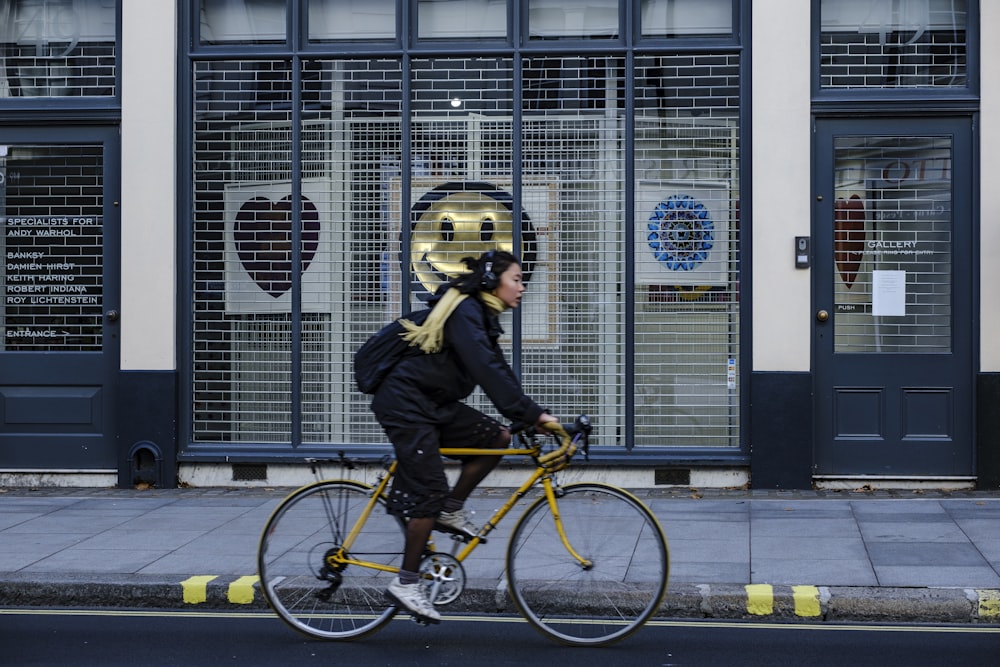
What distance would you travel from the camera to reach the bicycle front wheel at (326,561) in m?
5.84

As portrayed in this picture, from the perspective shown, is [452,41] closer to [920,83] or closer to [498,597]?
[920,83]

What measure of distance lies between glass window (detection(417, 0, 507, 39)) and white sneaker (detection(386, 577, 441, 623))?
5.84 m

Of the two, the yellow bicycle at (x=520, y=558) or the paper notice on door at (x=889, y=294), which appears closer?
the yellow bicycle at (x=520, y=558)

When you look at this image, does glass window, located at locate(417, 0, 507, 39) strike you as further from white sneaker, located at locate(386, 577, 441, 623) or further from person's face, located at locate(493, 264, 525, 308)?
white sneaker, located at locate(386, 577, 441, 623)

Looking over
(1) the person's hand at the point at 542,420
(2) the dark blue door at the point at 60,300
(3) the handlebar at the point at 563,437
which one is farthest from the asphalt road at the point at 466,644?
(2) the dark blue door at the point at 60,300

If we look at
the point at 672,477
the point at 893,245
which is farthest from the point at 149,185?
the point at 893,245

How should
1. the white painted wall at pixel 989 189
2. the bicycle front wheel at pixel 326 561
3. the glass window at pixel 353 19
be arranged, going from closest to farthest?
the bicycle front wheel at pixel 326 561 → the white painted wall at pixel 989 189 → the glass window at pixel 353 19

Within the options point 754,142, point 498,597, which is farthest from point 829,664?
point 754,142

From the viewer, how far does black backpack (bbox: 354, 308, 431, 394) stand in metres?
5.70

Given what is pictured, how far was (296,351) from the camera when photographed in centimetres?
1033

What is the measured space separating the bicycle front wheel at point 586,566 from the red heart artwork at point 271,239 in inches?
204

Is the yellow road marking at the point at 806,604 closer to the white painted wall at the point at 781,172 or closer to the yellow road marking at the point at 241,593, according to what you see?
the yellow road marking at the point at 241,593

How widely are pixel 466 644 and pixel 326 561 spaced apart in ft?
2.55

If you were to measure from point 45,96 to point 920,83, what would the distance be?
7331 millimetres
